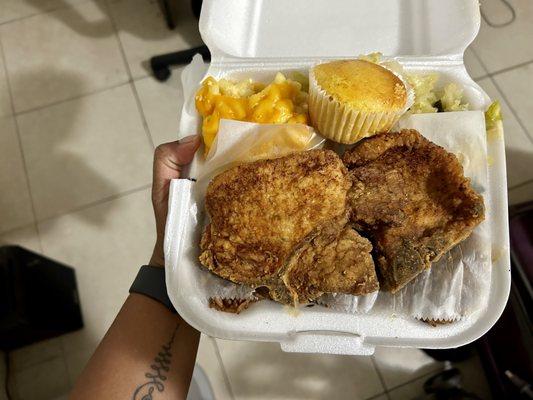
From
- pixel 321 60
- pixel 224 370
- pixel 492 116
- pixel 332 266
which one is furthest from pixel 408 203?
pixel 224 370

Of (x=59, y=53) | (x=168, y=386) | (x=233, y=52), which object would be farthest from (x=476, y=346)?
(x=59, y=53)

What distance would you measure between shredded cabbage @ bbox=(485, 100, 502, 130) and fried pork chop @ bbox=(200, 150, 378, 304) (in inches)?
13.8

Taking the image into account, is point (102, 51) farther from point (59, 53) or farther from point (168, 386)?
point (168, 386)

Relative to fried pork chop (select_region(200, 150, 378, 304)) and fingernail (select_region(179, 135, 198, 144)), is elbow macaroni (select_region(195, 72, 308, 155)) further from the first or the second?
fried pork chop (select_region(200, 150, 378, 304))

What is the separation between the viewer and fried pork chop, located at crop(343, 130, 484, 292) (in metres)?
0.82

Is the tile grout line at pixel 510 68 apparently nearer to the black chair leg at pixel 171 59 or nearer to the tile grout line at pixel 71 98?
the black chair leg at pixel 171 59

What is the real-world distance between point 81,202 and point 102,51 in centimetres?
74

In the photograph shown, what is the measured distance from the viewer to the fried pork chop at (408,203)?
0.82 meters

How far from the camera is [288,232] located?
85 centimetres

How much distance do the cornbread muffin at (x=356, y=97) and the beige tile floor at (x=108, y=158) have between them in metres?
0.99

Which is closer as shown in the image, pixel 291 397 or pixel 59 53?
pixel 291 397

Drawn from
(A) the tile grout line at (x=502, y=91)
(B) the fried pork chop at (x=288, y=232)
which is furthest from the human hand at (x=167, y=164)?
(A) the tile grout line at (x=502, y=91)

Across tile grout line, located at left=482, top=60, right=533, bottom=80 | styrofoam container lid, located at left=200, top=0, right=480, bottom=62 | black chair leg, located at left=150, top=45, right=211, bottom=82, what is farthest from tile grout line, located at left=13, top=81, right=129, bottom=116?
tile grout line, located at left=482, top=60, right=533, bottom=80

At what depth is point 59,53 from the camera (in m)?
2.15
